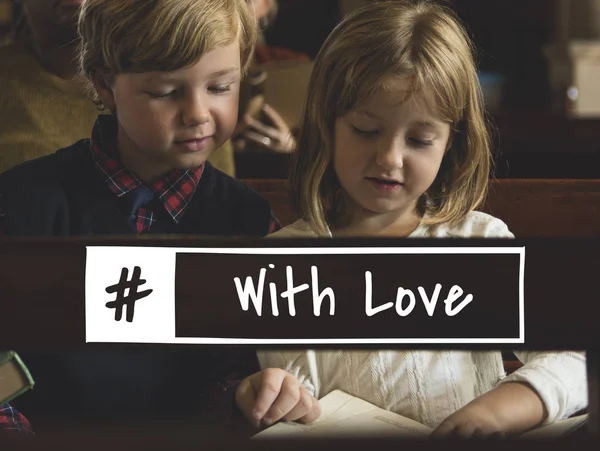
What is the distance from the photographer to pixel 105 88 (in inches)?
31.2

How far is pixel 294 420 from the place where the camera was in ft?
2.52

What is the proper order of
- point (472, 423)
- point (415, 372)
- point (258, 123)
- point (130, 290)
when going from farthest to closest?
point (258, 123)
point (415, 372)
point (472, 423)
point (130, 290)

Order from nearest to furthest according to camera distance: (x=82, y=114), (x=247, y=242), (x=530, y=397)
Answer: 1. (x=247, y=242)
2. (x=530, y=397)
3. (x=82, y=114)

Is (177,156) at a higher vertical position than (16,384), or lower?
higher

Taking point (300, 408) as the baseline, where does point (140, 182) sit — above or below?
above

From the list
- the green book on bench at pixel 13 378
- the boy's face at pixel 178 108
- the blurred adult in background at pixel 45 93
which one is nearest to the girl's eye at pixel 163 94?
the boy's face at pixel 178 108

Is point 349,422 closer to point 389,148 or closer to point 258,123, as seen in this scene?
point 389,148

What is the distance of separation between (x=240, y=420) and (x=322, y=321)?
0.78ft

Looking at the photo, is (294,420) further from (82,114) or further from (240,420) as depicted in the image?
(82,114)

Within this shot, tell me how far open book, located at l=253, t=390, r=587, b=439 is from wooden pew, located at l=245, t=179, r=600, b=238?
178 mm

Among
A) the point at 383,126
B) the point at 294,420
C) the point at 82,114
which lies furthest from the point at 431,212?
the point at 82,114

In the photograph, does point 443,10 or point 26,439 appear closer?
point 26,439

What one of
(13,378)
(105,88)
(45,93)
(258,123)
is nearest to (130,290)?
(13,378)

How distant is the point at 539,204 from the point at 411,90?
195 mm
